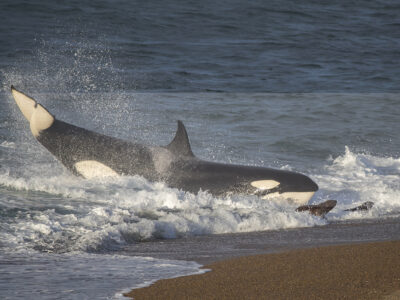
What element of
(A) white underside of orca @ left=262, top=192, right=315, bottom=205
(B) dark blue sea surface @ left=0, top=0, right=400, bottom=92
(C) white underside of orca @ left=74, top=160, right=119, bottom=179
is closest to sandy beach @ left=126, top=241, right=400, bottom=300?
(A) white underside of orca @ left=262, top=192, right=315, bottom=205

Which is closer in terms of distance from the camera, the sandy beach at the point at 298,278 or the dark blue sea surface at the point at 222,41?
the sandy beach at the point at 298,278

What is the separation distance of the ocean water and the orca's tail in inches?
39.8

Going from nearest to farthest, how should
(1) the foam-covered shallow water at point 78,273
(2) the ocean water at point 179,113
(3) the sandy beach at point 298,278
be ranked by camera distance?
1. (3) the sandy beach at point 298,278
2. (1) the foam-covered shallow water at point 78,273
3. (2) the ocean water at point 179,113

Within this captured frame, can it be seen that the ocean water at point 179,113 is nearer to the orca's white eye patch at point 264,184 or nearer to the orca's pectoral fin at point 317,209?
the orca's pectoral fin at point 317,209

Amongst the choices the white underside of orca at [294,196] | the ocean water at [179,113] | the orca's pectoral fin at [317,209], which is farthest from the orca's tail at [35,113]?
the orca's pectoral fin at [317,209]

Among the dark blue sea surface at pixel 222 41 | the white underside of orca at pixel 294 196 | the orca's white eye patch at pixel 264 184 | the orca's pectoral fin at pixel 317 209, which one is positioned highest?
the dark blue sea surface at pixel 222 41

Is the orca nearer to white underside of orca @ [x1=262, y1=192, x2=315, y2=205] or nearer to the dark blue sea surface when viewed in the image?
white underside of orca @ [x1=262, y1=192, x2=315, y2=205]

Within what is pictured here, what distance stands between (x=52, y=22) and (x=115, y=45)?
4.98 metres

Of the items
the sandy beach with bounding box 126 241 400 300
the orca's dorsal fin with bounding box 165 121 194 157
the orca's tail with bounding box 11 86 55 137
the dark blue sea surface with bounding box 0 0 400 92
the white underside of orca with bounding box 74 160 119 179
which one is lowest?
the sandy beach with bounding box 126 241 400 300

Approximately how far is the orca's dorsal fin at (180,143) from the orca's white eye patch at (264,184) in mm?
1316

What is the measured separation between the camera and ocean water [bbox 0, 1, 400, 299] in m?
7.55

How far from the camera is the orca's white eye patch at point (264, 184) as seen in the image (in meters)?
10.7

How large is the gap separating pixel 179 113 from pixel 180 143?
1082 centimetres

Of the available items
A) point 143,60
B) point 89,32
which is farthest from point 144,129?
point 89,32
